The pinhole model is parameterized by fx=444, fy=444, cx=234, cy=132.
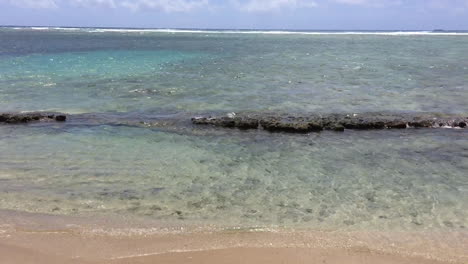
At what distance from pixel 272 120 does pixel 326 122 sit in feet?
6.33

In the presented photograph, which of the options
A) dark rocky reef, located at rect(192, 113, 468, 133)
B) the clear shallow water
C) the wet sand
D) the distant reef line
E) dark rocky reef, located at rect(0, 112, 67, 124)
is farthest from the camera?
dark rocky reef, located at rect(0, 112, 67, 124)

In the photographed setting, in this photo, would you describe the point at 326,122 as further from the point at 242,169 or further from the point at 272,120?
the point at 242,169

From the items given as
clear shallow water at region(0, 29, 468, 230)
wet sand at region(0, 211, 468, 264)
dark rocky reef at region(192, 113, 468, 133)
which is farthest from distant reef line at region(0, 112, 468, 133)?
wet sand at region(0, 211, 468, 264)

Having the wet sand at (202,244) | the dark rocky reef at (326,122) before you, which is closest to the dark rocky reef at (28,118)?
the dark rocky reef at (326,122)

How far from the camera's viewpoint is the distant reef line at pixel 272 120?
15.6 meters

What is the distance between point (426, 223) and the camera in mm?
8148

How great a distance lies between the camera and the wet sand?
269 inches

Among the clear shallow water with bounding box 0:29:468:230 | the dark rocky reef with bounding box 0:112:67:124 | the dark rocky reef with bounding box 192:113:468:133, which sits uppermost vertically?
the dark rocky reef with bounding box 192:113:468:133

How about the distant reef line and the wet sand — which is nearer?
the wet sand

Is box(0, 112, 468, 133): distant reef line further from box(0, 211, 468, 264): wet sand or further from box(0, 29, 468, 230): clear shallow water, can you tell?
box(0, 211, 468, 264): wet sand

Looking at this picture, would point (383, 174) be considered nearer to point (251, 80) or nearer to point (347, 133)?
point (347, 133)

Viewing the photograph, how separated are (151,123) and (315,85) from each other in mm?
12980

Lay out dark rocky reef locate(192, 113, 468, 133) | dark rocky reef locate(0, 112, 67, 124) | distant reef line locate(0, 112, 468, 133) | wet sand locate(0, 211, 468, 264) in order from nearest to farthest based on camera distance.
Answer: wet sand locate(0, 211, 468, 264) → dark rocky reef locate(192, 113, 468, 133) → distant reef line locate(0, 112, 468, 133) → dark rocky reef locate(0, 112, 67, 124)

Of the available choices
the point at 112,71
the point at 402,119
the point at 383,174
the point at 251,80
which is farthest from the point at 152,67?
the point at 383,174
